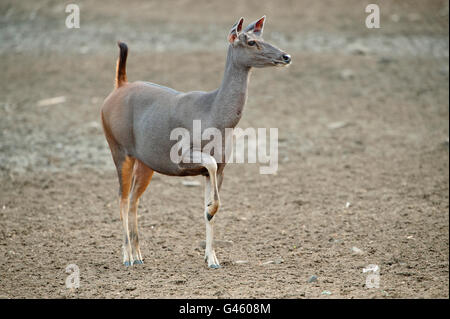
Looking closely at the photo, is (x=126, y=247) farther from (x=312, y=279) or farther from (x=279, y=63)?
(x=279, y=63)

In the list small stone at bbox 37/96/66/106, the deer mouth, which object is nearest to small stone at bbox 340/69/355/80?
small stone at bbox 37/96/66/106

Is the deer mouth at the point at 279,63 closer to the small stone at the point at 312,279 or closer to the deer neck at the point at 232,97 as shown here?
the deer neck at the point at 232,97

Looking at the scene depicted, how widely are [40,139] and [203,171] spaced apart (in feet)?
21.7

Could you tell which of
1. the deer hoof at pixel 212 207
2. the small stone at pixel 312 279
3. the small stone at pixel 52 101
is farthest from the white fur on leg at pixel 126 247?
the small stone at pixel 52 101

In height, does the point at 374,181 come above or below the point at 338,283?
above

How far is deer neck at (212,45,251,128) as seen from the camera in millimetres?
6855

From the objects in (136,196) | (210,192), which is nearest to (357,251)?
(210,192)

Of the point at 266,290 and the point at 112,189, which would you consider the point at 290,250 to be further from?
the point at 112,189

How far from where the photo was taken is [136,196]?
7.72 metres

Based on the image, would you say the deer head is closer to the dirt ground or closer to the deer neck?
the deer neck

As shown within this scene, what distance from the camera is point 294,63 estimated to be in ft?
54.1

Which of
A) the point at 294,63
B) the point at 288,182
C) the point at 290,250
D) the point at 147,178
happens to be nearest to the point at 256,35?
the point at 147,178

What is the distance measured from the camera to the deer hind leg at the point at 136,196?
7578 mm

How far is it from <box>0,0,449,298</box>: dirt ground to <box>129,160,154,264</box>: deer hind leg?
0.78ft
